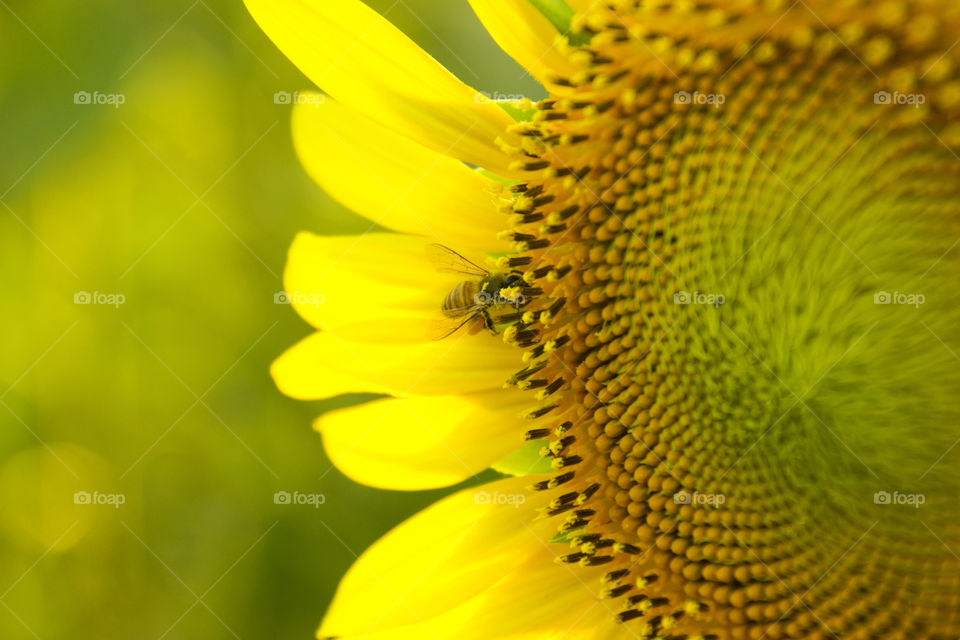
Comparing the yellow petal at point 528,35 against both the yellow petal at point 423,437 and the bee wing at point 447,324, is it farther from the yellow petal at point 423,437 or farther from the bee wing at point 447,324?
the yellow petal at point 423,437

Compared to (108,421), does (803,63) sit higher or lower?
higher

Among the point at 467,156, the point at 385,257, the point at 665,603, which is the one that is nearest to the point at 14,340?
the point at 385,257

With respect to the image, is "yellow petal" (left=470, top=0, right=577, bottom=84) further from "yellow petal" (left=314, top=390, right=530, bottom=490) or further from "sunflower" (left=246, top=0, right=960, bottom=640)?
"yellow petal" (left=314, top=390, right=530, bottom=490)

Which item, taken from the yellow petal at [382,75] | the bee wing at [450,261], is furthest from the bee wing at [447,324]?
the yellow petal at [382,75]

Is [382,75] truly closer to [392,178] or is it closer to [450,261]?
[392,178]

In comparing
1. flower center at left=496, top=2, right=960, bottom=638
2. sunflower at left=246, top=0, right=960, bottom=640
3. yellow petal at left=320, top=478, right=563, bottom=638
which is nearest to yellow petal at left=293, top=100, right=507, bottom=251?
sunflower at left=246, top=0, right=960, bottom=640

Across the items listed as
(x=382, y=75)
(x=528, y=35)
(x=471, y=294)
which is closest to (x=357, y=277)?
(x=471, y=294)

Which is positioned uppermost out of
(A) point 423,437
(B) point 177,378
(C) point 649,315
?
(C) point 649,315

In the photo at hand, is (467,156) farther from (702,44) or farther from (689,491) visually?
(689,491)
